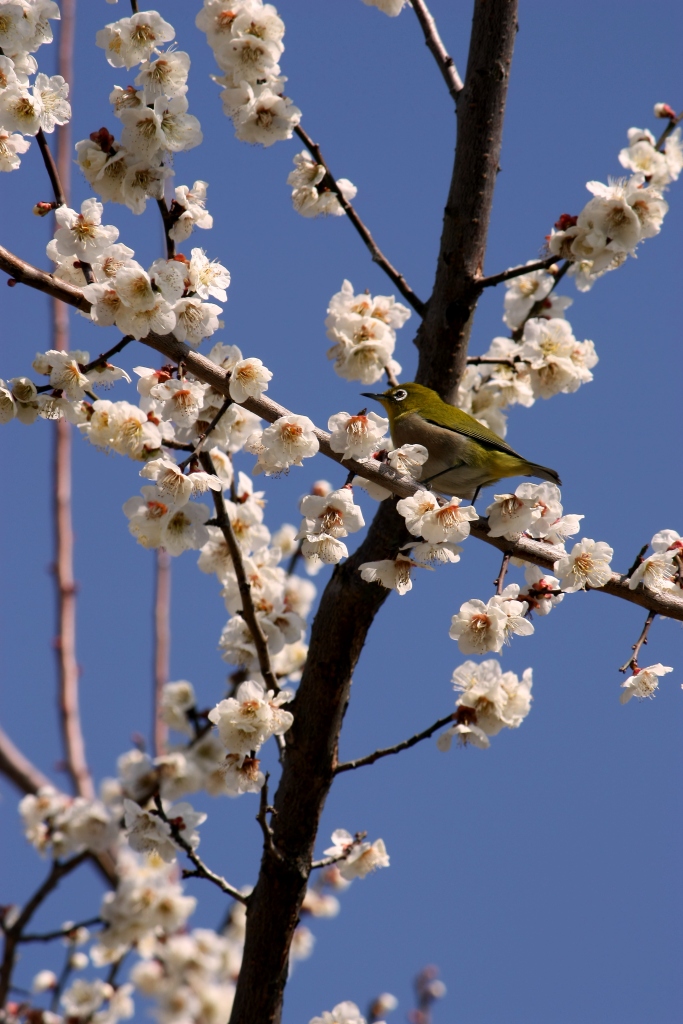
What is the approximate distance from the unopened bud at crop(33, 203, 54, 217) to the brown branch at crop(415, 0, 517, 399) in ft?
5.08

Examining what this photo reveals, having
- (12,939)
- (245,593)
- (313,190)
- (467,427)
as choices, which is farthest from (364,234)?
(12,939)

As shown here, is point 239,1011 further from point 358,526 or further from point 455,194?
point 455,194

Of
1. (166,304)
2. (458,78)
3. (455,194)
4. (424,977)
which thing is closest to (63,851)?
(424,977)

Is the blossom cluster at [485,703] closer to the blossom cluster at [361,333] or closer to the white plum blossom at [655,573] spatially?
the white plum blossom at [655,573]

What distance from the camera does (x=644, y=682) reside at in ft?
8.77

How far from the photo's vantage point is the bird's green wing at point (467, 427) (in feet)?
11.4

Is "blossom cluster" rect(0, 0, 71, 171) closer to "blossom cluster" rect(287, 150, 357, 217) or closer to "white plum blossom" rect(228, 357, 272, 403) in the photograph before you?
"white plum blossom" rect(228, 357, 272, 403)

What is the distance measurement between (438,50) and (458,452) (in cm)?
178

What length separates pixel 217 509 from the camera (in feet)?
9.61

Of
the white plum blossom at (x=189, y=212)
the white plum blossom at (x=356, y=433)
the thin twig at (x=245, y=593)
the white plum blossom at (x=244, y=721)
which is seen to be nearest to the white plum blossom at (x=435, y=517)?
the white plum blossom at (x=356, y=433)

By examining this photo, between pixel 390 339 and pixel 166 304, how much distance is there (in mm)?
1690

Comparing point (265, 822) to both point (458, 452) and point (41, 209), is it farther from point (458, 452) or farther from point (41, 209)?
point (41, 209)

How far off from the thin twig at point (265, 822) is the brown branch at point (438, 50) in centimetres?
282

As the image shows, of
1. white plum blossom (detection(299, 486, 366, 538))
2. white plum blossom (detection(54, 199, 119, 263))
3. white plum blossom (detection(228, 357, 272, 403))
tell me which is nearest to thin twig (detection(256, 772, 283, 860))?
white plum blossom (detection(299, 486, 366, 538))
